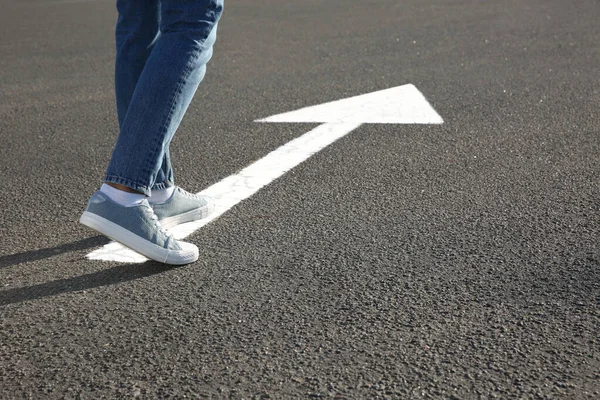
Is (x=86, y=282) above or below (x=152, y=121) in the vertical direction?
below

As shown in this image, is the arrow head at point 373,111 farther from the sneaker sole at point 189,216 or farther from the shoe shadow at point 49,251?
the shoe shadow at point 49,251

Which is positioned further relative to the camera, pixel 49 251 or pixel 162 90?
pixel 49 251

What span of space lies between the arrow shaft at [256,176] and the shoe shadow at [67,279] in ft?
0.31

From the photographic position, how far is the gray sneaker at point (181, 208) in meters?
3.16

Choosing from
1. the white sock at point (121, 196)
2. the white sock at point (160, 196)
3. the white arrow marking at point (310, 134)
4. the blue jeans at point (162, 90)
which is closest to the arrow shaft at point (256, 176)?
the white arrow marking at point (310, 134)

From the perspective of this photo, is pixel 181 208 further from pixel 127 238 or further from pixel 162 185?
pixel 127 238

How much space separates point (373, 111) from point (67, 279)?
270 centimetres

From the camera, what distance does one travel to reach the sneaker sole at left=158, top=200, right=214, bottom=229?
10.4 ft

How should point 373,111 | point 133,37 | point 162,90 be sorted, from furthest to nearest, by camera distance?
point 373,111 → point 133,37 → point 162,90

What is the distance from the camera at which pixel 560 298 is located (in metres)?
2.55

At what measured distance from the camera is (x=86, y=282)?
275 cm

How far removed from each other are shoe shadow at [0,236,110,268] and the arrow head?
2000mm

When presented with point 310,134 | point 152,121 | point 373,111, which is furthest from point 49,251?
point 373,111

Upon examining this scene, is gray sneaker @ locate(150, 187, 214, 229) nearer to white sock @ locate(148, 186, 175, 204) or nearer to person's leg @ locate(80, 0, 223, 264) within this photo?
white sock @ locate(148, 186, 175, 204)
